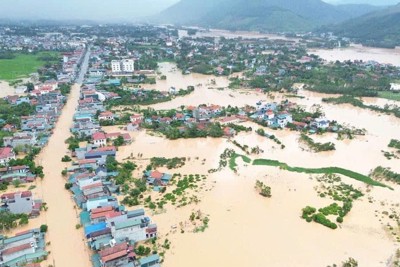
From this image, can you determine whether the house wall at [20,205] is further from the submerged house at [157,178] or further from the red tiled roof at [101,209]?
the submerged house at [157,178]

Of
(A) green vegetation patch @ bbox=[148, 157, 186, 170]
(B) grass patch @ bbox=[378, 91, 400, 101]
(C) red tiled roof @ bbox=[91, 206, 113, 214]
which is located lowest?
(A) green vegetation patch @ bbox=[148, 157, 186, 170]

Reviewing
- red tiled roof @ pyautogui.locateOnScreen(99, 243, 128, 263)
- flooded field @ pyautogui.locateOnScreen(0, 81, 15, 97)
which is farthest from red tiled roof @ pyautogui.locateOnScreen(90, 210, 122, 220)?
flooded field @ pyautogui.locateOnScreen(0, 81, 15, 97)

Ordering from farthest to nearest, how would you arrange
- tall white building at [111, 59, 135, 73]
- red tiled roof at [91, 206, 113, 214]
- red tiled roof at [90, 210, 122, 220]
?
1. tall white building at [111, 59, 135, 73]
2. red tiled roof at [91, 206, 113, 214]
3. red tiled roof at [90, 210, 122, 220]

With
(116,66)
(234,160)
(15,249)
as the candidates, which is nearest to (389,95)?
(234,160)

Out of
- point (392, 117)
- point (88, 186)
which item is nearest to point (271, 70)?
point (392, 117)

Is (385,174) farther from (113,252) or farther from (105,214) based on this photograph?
(113,252)

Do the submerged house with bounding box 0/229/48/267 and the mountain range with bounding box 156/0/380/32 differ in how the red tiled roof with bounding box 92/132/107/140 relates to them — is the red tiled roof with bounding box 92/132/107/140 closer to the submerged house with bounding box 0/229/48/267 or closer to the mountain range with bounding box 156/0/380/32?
the submerged house with bounding box 0/229/48/267
